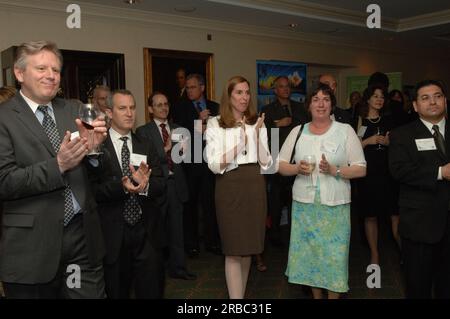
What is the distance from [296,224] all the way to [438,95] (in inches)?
49.3

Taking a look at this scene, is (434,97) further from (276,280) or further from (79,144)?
(276,280)

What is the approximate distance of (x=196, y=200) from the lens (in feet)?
16.3

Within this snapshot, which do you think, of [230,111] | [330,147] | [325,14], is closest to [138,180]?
[230,111]

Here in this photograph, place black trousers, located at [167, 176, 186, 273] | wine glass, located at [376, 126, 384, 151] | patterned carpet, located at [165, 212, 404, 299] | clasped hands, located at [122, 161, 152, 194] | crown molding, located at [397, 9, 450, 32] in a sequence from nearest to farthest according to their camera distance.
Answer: clasped hands, located at [122, 161, 152, 194]
patterned carpet, located at [165, 212, 404, 299]
wine glass, located at [376, 126, 384, 151]
black trousers, located at [167, 176, 186, 273]
crown molding, located at [397, 9, 450, 32]

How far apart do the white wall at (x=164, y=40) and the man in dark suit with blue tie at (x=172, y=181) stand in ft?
7.15

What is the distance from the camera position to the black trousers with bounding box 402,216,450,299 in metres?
2.61

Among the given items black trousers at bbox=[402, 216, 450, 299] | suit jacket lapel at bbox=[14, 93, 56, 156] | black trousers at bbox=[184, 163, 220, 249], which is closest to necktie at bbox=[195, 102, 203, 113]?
black trousers at bbox=[184, 163, 220, 249]

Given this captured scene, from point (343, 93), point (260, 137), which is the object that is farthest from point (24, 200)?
point (343, 93)

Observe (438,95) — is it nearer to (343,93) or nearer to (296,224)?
(296,224)

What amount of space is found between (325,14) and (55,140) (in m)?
5.78

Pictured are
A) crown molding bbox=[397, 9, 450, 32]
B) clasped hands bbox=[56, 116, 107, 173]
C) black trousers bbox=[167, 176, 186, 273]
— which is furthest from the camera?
crown molding bbox=[397, 9, 450, 32]

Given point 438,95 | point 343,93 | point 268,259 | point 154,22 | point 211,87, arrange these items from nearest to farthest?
point 438,95 < point 268,259 < point 154,22 < point 211,87 < point 343,93

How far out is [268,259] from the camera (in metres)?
4.69

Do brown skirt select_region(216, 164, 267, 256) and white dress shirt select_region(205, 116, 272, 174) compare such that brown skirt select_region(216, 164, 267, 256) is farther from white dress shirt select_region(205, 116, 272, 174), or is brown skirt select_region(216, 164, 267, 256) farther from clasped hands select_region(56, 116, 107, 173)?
clasped hands select_region(56, 116, 107, 173)
